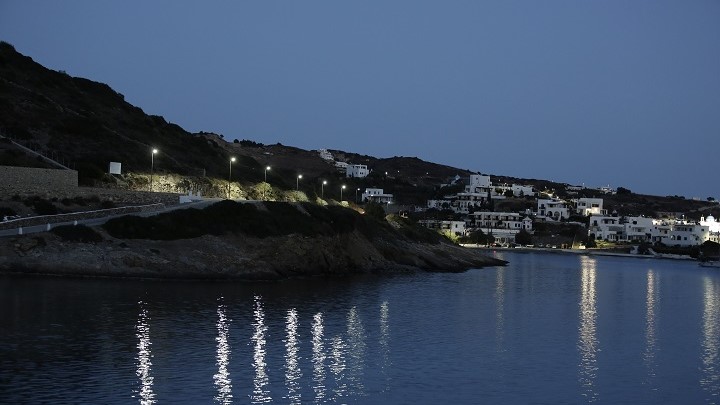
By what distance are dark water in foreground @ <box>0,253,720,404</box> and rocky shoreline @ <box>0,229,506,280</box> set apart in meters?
1.88

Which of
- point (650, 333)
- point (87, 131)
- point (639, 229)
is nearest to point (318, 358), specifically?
point (650, 333)

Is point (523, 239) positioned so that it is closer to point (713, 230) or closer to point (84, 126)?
point (713, 230)

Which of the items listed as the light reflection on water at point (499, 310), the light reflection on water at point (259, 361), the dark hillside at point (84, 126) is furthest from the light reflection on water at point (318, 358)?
the dark hillside at point (84, 126)

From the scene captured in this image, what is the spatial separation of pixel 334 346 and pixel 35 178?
36638 mm

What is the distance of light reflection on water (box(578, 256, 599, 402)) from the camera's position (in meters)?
31.7

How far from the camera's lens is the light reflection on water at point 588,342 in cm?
3166

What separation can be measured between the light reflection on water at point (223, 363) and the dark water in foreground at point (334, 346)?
0.10 meters

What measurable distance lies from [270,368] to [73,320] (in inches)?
461

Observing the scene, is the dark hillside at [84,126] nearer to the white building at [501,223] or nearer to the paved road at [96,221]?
the paved road at [96,221]

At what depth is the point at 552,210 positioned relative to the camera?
634 ft

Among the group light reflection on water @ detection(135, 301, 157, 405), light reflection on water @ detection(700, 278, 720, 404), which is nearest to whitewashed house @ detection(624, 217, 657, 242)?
light reflection on water @ detection(700, 278, 720, 404)

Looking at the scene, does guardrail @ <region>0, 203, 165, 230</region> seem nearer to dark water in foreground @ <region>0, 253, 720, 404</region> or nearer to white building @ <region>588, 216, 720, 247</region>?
dark water in foreground @ <region>0, 253, 720, 404</region>

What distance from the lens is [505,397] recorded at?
29250mm

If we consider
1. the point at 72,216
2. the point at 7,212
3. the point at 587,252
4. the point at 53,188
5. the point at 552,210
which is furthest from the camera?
the point at 552,210
